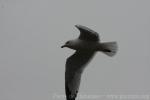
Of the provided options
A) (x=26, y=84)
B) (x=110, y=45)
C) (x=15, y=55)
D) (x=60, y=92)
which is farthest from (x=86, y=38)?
(x=15, y=55)

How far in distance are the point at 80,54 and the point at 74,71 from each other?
99 millimetres

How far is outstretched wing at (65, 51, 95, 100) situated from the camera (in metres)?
3.08

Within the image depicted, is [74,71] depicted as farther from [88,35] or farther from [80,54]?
[88,35]

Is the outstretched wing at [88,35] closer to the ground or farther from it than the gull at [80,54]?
farther from it

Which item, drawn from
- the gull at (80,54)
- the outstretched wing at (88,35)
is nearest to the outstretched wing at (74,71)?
the gull at (80,54)

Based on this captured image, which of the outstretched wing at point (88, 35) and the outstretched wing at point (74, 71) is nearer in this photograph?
the outstretched wing at point (88, 35)

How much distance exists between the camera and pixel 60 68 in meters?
5.29

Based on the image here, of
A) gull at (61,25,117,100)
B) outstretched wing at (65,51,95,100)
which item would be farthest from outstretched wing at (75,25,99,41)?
outstretched wing at (65,51,95,100)

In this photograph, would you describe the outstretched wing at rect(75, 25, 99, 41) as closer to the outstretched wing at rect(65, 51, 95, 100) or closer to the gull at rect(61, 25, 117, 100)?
the gull at rect(61, 25, 117, 100)

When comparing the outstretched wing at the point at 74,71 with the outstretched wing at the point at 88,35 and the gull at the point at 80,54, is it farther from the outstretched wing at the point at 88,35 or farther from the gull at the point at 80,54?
→ the outstretched wing at the point at 88,35

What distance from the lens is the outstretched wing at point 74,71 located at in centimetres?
308

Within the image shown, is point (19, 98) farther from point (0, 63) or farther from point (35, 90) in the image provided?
point (0, 63)

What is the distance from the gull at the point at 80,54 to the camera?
9.52 feet

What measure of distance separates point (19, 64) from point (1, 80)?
403 mm
